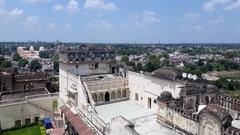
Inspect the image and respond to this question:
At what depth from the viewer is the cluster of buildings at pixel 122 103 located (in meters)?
19.1

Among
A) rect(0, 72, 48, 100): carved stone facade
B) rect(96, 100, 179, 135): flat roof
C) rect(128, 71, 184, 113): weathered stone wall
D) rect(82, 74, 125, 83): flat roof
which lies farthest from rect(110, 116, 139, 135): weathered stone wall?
rect(0, 72, 48, 100): carved stone facade

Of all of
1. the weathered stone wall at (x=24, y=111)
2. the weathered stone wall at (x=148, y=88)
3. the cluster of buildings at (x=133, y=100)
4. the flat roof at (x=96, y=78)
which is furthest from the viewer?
the weathered stone wall at (x=24, y=111)

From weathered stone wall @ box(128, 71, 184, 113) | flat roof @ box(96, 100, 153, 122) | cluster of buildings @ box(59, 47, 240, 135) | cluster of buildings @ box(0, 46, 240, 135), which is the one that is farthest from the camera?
flat roof @ box(96, 100, 153, 122)

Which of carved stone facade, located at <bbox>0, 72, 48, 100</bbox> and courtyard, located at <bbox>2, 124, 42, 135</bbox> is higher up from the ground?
carved stone facade, located at <bbox>0, 72, 48, 100</bbox>

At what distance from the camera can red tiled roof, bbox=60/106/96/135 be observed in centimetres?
2425

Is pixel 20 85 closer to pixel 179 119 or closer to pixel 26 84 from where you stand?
pixel 26 84

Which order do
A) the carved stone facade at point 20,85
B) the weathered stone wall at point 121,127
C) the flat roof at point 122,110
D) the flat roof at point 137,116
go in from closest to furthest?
the weathered stone wall at point 121,127
the flat roof at point 137,116
the flat roof at point 122,110
the carved stone facade at point 20,85

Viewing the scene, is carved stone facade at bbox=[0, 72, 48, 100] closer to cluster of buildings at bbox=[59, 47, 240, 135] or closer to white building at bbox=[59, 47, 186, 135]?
cluster of buildings at bbox=[59, 47, 240, 135]

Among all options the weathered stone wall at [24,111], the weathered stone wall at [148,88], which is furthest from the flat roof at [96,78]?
the weathered stone wall at [24,111]

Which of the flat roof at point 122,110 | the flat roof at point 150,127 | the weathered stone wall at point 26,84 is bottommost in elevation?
the flat roof at point 122,110

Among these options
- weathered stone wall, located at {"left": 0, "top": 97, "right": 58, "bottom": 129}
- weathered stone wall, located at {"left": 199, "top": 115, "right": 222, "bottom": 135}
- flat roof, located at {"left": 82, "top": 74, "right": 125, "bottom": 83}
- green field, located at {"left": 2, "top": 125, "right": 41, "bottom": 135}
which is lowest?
green field, located at {"left": 2, "top": 125, "right": 41, "bottom": 135}

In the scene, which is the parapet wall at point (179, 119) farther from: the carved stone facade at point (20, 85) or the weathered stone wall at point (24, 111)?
the carved stone facade at point (20, 85)

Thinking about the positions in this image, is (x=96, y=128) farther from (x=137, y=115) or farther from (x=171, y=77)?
(x=171, y=77)

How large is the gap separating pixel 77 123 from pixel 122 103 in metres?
7.86
